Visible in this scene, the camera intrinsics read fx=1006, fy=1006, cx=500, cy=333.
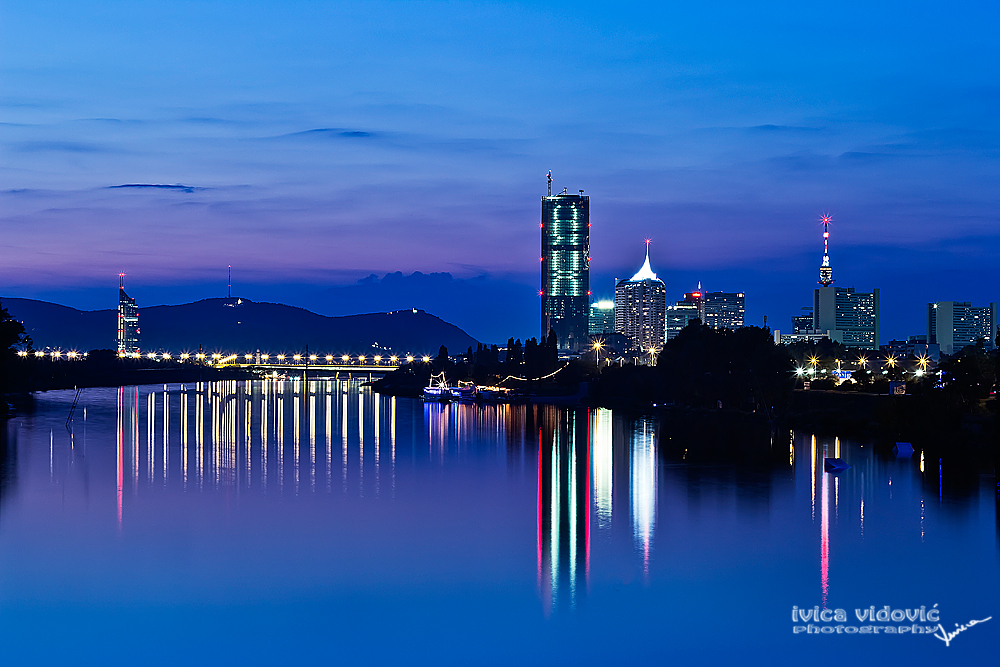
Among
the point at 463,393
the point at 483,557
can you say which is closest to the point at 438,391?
the point at 463,393

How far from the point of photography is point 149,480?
41562 millimetres

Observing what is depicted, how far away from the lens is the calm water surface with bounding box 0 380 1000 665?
19.4 m

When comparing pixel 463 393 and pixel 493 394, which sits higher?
pixel 463 393

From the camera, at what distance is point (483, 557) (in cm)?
2688

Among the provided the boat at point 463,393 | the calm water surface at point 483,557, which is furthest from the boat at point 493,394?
the calm water surface at point 483,557

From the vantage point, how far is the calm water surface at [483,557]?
1942 cm

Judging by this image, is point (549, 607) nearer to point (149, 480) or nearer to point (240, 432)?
point (149, 480)

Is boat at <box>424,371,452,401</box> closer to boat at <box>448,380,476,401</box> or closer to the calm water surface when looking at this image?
boat at <box>448,380,476,401</box>

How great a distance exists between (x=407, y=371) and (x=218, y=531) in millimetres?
151790
